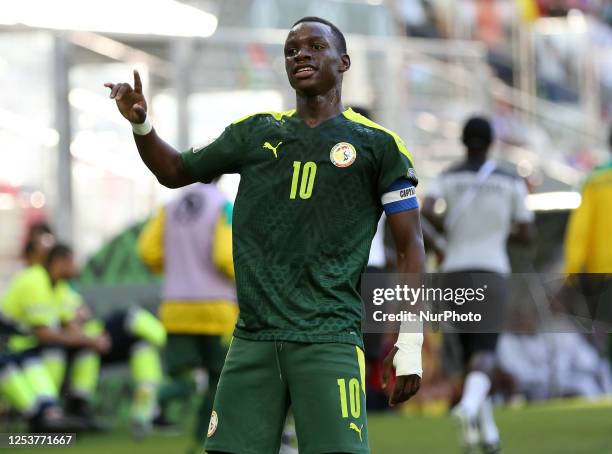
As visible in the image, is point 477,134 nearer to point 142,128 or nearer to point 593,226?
point 593,226

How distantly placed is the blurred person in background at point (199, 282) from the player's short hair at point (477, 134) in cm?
158

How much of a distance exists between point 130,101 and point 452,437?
7027 mm

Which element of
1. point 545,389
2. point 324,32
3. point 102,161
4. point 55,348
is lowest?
point 545,389

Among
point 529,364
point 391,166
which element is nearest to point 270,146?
point 391,166

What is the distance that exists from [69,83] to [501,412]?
5.96m

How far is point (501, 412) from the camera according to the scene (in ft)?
47.5

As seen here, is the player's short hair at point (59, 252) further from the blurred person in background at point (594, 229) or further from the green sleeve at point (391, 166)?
the green sleeve at point (391, 166)

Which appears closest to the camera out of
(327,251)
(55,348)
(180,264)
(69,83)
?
(327,251)

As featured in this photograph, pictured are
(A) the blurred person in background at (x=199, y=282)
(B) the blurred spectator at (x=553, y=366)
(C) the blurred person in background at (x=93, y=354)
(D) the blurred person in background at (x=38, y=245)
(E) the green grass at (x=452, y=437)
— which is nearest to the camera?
(A) the blurred person in background at (x=199, y=282)

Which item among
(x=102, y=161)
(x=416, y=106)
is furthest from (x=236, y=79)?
(x=416, y=106)

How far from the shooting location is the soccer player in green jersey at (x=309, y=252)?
4676 millimetres

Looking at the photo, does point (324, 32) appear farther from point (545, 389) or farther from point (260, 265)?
point (545, 389)

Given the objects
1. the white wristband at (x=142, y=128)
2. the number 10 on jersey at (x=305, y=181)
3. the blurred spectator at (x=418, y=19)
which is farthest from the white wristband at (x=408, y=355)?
the blurred spectator at (x=418, y=19)
